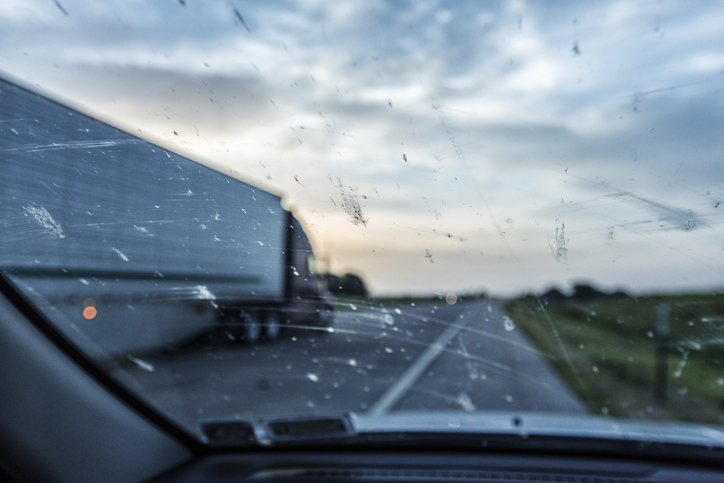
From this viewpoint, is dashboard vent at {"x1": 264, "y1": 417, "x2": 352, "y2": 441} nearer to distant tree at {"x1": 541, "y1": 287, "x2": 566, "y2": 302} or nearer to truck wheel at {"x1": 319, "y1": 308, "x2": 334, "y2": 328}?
truck wheel at {"x1": 319, "y1": 308, "x2": 334, "y2": 328}

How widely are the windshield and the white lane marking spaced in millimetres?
25

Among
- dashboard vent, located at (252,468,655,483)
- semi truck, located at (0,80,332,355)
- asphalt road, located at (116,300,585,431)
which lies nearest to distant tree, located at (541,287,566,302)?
asphalt road, located at (116,300,585,431)

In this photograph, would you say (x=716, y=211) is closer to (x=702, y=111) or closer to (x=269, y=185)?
(x=702, y=111)

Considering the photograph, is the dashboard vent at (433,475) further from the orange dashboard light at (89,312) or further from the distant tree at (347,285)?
the orange dashboard light at (89,312)

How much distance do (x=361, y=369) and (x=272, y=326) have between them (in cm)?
64

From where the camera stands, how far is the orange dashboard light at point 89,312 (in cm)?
360

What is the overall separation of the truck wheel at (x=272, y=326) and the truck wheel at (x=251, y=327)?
0.05m

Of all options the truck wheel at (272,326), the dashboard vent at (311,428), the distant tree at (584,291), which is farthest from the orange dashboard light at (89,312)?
the distant tree at (584,291)

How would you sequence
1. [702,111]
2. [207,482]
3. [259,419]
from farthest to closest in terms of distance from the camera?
[259,419], [207,482], [702,111]

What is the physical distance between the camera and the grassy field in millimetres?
2852

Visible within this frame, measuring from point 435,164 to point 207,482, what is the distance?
2121 millimetres

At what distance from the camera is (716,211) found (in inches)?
104

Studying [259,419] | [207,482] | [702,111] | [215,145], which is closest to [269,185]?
[215,145]

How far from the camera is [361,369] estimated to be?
366 centimetres
